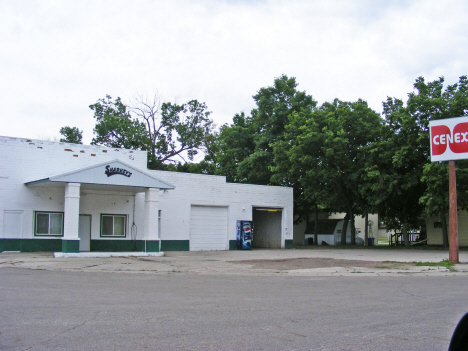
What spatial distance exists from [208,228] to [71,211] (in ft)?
35.1

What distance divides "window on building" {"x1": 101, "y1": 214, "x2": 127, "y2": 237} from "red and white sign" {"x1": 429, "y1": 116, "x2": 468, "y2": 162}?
670 inches

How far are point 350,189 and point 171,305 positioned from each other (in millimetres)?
29871

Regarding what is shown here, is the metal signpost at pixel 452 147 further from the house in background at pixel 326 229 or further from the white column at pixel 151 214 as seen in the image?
the house in background at pixel 326 229

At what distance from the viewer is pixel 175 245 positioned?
97.9ft

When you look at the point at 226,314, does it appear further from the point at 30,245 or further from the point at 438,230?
the point at 438,230

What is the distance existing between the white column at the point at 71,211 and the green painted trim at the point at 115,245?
170 inches

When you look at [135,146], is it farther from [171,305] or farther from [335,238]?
[171,305]

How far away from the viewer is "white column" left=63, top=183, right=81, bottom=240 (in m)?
22.7

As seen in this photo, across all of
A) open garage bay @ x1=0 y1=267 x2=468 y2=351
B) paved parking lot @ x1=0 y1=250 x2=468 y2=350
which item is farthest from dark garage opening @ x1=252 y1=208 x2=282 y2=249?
open garage bay @ x1=0 y1=267 x2=468 y2=351

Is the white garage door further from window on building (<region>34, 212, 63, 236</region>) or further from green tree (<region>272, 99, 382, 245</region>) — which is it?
window on building (<region>34, 212, 63, 236</region>)

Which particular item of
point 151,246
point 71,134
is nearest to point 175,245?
point 151,246

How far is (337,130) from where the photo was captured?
35.3 m

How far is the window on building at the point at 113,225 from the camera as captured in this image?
90.2 feet

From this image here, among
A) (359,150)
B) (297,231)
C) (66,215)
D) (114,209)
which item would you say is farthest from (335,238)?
(66,215)
